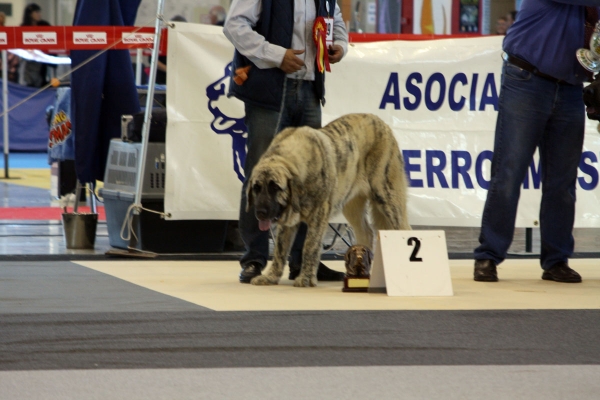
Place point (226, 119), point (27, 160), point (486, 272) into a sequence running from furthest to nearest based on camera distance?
1. point (27, 160)
2. point (226, 119)
3. point (486, 272)

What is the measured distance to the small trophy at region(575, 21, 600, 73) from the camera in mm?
4570

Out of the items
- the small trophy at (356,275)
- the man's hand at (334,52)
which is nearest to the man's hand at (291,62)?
the man's hand at (334,52)

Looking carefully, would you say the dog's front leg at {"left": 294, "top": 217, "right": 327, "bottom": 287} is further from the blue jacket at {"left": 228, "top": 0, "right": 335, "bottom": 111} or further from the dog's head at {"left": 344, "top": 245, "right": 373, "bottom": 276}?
the blue jacket at {"left": 228, "top": 0, "right": 335, "bottom": 111}

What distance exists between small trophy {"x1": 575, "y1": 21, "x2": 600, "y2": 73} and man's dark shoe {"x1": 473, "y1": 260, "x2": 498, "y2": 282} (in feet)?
3.50

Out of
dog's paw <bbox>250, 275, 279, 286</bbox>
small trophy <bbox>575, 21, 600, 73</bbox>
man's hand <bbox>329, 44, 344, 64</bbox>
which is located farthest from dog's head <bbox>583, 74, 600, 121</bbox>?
dog's paw <bbox>250, 275, 279, 286</bbox>

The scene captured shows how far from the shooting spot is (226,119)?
20.2 feet

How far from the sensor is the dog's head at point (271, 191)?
439 cm

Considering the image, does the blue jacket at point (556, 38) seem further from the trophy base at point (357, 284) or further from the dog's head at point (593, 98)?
the trophy base at point (357, 284)

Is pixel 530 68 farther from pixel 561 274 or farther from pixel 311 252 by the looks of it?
pixel 311 252

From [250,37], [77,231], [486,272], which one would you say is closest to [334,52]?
[250,37]

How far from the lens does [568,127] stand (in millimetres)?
4871

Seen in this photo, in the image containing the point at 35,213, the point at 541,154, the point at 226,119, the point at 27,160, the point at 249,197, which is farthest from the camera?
the point at 27,160

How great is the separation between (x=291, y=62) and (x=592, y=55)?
1411 millimetres

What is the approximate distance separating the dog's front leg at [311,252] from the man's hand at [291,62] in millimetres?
726
